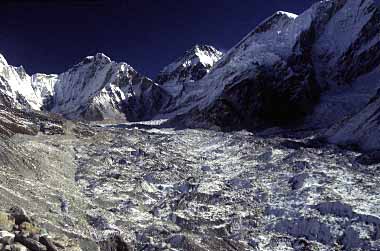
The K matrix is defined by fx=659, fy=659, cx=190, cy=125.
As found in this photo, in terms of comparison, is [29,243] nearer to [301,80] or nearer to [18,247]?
[18,247]

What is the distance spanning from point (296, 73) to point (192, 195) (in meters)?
108

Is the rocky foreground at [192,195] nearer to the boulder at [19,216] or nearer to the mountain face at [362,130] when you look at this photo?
the boulder at [19,216]

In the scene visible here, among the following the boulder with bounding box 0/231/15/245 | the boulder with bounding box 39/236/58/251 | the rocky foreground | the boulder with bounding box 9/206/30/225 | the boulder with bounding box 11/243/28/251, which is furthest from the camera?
the rocky foreground

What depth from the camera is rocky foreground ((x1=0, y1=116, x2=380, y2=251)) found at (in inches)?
2579

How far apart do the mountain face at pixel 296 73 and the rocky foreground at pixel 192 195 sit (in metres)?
59.1

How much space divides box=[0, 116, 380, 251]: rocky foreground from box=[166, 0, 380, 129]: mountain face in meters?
59.1

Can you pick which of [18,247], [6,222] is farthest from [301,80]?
[18,247]

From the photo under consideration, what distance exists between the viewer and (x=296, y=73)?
7116 inches

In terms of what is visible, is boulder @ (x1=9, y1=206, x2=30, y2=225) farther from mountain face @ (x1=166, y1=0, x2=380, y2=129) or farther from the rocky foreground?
mountain face @ (x1=166, y1=0, x2=380, y2=129)

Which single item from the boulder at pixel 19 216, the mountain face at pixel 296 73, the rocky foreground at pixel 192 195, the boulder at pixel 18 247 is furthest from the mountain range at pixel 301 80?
the boulder at pixel 18 247

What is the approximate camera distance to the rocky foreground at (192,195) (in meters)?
65.5

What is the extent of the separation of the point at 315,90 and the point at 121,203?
10928cm

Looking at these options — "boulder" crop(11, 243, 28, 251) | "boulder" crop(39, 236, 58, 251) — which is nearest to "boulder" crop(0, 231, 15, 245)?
"boulder" crop(11, 243, 28, 251)

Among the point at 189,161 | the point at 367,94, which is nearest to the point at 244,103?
the point at 367,94
